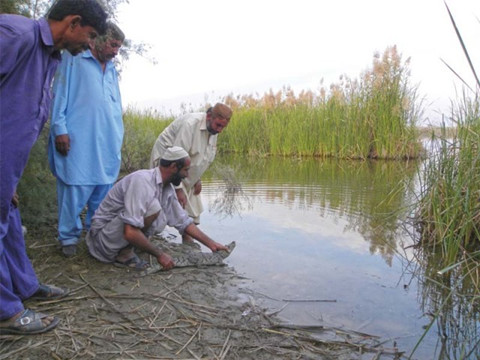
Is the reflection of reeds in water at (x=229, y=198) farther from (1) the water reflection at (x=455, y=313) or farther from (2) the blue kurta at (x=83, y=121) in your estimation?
(1) the water reflection at (x=455, y=313)

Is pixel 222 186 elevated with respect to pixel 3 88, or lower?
lower

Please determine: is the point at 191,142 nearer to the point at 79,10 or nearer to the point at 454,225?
the point at 79,10

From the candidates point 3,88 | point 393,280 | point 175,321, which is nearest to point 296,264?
point 393,280

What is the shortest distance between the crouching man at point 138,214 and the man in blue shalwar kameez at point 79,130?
Result: 22 centimetres

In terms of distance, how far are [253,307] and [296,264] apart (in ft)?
A: 3.18

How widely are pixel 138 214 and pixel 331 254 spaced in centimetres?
187

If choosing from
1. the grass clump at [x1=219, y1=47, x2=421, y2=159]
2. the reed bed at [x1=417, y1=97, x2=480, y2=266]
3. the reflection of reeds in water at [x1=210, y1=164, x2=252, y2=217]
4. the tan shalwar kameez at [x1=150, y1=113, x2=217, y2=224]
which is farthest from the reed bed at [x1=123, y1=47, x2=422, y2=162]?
the reed bed at [x1=417, y1=97, x2=480, y2=266]

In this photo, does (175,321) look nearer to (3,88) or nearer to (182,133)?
(3,88)

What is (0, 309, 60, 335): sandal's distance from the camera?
7.06ft

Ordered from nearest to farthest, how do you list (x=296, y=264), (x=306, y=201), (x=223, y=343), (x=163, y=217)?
(x=223, y=343), (x=163, y=217), (x=296, y=264), (x=306, y=201)

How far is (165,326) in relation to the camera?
2441 millimetres

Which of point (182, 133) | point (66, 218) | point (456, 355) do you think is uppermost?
point (182, 133)

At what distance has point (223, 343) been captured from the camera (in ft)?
7.54

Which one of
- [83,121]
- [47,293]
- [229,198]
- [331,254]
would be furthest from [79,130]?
[229,198]
